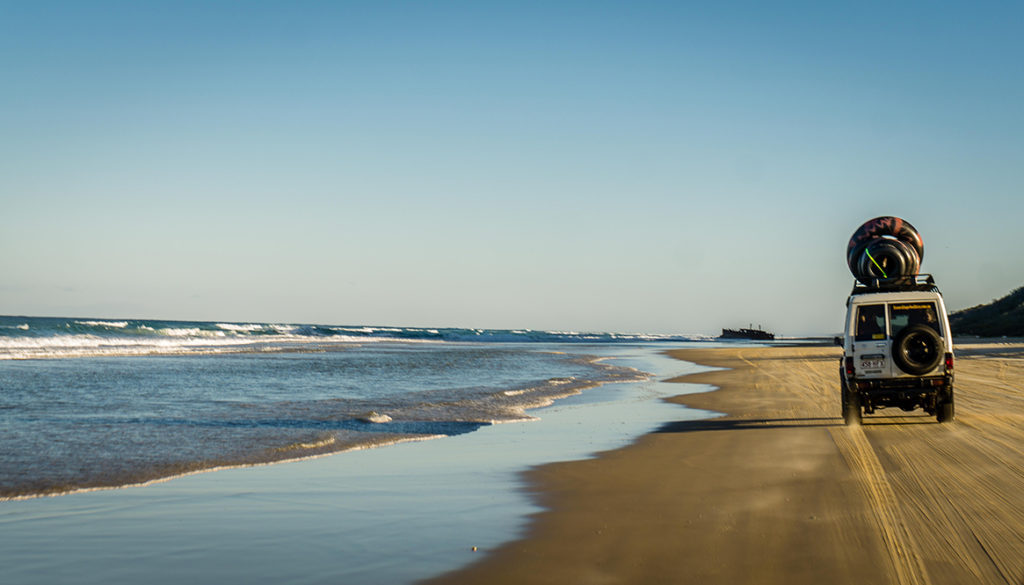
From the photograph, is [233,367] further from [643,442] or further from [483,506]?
[483,506]

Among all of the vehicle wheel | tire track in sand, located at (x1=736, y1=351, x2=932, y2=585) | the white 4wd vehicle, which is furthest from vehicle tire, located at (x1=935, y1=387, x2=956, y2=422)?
tire track in sand, located at (x1=736, y1=351, x2=932, y2=585)

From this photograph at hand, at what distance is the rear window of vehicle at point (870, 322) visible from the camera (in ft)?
44.6

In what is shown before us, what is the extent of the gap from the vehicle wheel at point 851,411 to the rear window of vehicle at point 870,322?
3.66 feet

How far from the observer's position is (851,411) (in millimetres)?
13836

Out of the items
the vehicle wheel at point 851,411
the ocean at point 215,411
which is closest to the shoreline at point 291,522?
the ocean at point 215,411

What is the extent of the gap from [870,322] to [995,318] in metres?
79.7

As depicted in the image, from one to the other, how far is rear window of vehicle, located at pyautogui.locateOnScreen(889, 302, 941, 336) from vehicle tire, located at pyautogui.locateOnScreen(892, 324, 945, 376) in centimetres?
39

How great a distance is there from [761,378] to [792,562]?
22454 millimetres

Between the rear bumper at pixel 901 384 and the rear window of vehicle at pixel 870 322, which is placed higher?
the rear window of vehicle at pixel 870 322

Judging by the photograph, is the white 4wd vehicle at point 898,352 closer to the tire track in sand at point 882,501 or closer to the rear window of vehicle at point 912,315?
the rear window of vehicle at point 912,315

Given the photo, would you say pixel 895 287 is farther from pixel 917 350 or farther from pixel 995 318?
pixel 995 318

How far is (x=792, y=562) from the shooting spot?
566 centimetres

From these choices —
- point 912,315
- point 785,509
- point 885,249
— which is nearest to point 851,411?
point 912,315

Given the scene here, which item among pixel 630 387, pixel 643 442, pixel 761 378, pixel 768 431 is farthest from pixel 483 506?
pixel 761 378
